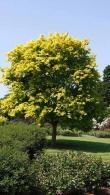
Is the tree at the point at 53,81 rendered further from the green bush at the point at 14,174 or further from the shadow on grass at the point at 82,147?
the green bush at the point at 14,174

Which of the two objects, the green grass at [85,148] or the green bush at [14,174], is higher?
the green grass at [85,148]

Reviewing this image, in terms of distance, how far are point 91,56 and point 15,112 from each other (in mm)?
6975

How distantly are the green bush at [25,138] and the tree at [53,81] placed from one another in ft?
42.2

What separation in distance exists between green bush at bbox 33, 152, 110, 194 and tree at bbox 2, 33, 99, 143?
16.9m

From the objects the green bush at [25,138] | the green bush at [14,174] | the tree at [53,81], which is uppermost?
the tree at [53,81]

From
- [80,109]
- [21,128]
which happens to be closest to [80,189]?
[21,128]

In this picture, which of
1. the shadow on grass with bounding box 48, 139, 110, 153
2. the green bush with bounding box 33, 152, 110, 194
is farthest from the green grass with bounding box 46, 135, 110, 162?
the green bush with bounding box 33, 152, 110, 194

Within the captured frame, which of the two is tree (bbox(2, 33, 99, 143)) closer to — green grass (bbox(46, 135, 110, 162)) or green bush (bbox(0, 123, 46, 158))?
green grass (bbox(46, 135, 110, 162))

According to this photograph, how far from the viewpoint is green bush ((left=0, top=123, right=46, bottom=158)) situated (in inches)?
678

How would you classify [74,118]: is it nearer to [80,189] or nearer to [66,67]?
[66,67]

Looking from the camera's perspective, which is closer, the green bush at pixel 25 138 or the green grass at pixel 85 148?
the green bush at pixel 25 138

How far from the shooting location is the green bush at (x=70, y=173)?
547 inches

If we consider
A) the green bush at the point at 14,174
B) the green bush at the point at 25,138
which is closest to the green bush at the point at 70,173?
the green bush at the point at 14,174

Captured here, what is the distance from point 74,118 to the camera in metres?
33.5
